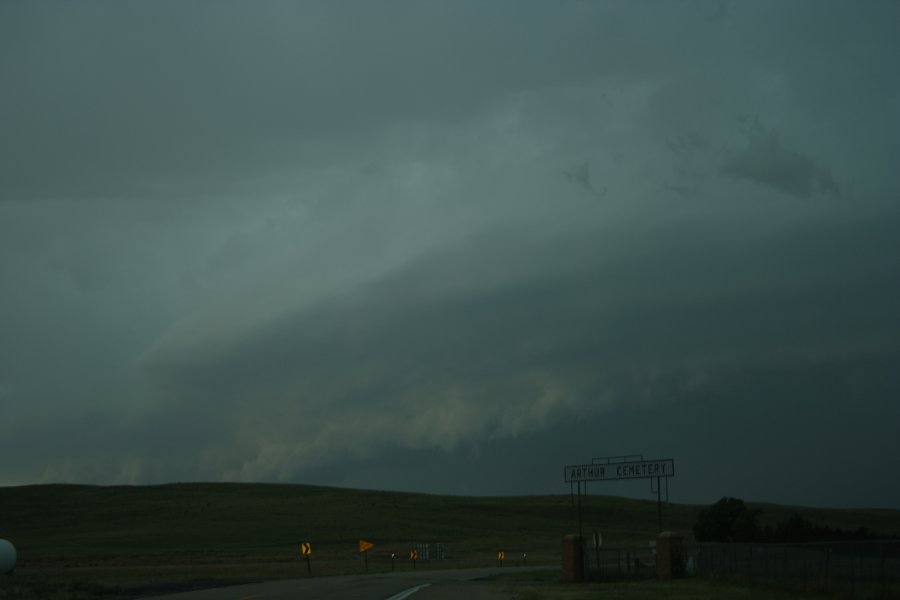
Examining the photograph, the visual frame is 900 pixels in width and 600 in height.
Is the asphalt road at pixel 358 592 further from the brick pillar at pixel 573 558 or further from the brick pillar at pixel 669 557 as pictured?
the brick pillar at pixel 669 557

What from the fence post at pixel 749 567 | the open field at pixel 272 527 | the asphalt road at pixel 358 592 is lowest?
the open field at pixel 272 527

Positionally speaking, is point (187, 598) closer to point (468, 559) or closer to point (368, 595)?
point (368, 595)

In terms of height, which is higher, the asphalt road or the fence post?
the fence post

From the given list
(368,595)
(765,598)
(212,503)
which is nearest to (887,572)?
(765,598)

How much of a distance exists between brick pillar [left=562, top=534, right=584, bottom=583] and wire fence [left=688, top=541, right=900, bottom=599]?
206 inches

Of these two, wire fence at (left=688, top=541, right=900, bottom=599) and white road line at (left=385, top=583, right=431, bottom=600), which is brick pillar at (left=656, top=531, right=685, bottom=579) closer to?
wire fence at (left=688, top=541, right=900, bottom=599)

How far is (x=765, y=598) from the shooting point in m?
28.5

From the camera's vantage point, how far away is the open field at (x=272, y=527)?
75.0 m

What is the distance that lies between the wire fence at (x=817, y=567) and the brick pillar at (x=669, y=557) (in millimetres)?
1579

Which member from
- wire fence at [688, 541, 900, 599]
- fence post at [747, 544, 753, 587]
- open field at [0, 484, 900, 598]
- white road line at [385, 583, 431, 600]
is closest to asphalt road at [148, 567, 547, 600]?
white road line at [385, 583, 431, 600]

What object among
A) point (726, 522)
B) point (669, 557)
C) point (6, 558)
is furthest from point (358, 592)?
point (726, 522)

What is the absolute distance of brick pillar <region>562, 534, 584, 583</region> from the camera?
140 ft

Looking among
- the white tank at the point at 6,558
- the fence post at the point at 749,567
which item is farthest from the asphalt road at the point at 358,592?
the white tank at the point at 6,558

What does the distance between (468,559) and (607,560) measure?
129 feet
